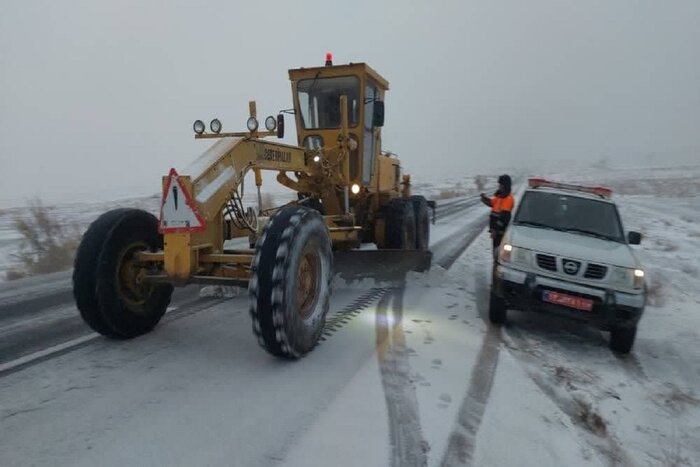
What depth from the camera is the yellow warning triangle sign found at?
14.1ft

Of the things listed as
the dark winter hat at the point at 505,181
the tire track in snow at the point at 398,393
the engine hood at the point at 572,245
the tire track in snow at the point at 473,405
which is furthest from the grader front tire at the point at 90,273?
the dark winter hat at the point at 505,181

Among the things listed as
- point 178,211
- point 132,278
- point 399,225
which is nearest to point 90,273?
point 132,278

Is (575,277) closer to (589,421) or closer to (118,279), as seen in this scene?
(589,421)

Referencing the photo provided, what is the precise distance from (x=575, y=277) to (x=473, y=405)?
252cm

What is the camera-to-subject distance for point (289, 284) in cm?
395

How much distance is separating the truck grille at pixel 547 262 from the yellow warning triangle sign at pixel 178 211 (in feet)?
12.2

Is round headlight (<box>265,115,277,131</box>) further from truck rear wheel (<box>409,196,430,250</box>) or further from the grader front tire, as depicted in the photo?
truck rear wheel (<box>409,196,430,250</box>)

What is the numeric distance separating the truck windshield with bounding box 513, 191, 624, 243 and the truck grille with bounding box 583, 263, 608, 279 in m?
1.13

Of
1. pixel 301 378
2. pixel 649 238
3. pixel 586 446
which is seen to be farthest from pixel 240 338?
pixel 649 238

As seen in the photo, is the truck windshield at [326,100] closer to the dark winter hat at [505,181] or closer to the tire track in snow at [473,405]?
the dark winter hat at [505,181]

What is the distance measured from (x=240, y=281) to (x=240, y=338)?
86 cm

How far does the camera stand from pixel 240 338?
4984 mm

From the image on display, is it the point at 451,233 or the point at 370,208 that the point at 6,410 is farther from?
the point at 451,233

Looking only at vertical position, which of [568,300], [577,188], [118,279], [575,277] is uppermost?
[577,188]
